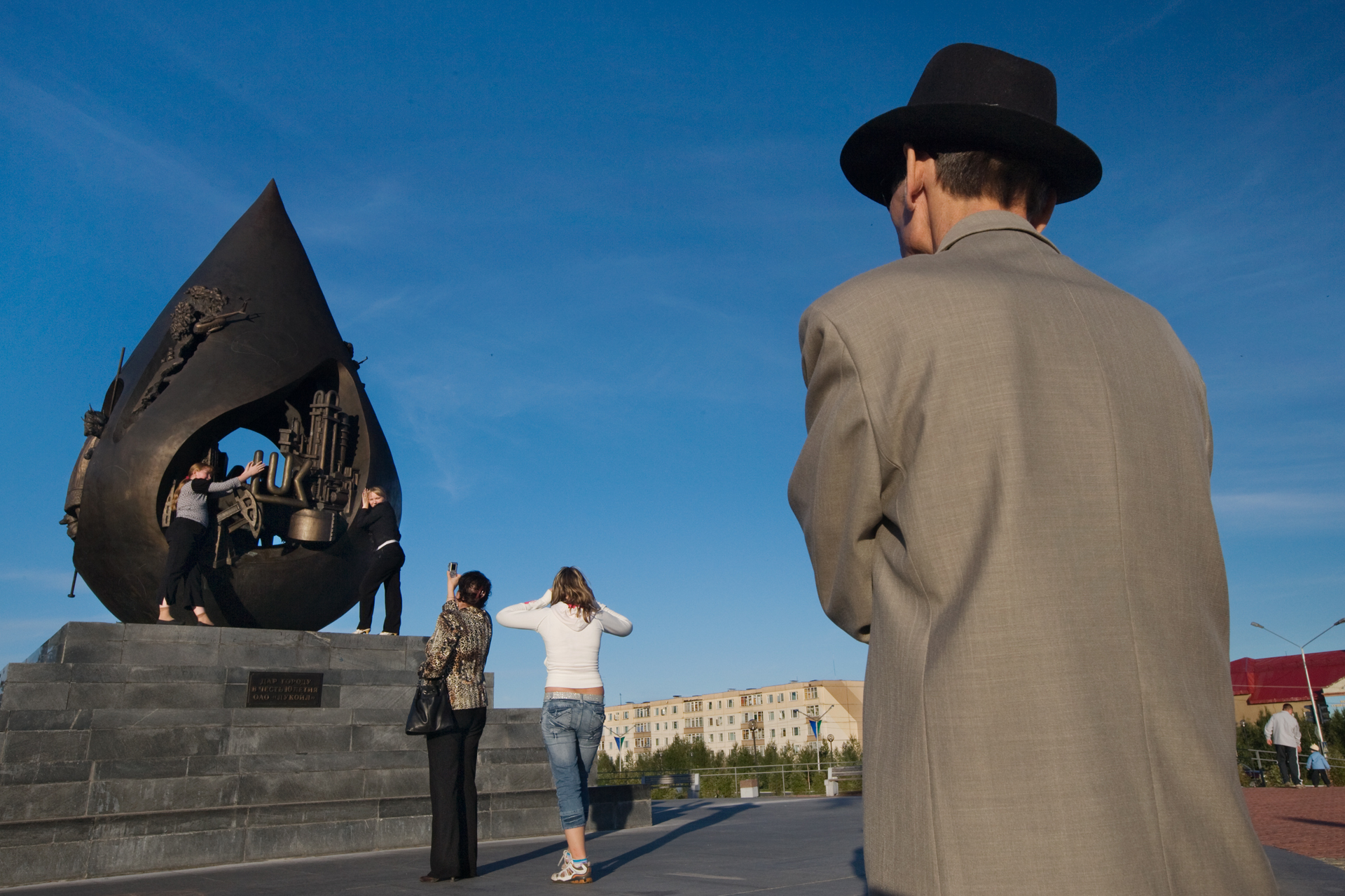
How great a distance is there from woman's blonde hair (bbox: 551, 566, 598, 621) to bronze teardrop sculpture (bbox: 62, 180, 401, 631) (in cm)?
625

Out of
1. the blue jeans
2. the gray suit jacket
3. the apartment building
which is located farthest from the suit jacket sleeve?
the apartment building

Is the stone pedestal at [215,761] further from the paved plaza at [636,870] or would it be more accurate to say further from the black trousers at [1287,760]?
the black trousers at [1287,760]

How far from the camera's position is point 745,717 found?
11881 centimetres

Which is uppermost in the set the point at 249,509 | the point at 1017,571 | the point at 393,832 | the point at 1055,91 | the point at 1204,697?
the point at 249,509

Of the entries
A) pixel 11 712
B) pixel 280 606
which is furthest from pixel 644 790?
pixel 11 712

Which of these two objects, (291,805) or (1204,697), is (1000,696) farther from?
(291,805)

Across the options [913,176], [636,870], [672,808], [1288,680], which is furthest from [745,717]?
[913,176]

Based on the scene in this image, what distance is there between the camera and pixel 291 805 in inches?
315

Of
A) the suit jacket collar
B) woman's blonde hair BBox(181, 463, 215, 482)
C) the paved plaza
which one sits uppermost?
woman's blonde hair BBox(181, 463, 215, 482)

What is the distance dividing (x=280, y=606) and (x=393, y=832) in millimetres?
→ 4286

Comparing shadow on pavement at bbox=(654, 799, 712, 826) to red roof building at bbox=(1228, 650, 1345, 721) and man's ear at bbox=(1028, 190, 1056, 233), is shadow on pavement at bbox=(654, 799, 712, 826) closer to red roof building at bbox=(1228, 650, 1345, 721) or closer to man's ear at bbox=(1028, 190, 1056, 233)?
man's ear at bbox=(1028, 190, 1056, 233)

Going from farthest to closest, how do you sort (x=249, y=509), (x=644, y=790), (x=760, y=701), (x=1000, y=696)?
(x=760, y=701)
(x=249, y=509)
(x=644, y=790)
(x=1000, y=696)

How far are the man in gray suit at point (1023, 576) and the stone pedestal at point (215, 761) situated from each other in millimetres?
7829

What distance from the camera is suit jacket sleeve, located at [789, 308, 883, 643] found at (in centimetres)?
137
